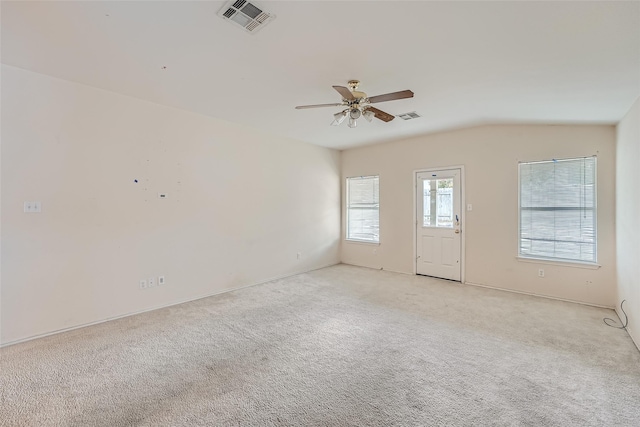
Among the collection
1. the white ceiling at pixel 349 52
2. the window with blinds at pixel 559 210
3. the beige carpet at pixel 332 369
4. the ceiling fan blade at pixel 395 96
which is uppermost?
the white ceiling at pixel 349 52

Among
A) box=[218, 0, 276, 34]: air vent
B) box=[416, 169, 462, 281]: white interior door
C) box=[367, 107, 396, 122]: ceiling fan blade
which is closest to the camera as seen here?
box=[218, 0, 276, 34]: air vent

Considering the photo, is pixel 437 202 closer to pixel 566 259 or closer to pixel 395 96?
pixel 566 259

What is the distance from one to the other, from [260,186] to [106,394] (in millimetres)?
3423

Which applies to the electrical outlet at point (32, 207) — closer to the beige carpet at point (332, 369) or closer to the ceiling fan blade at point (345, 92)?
the beige carpet at point (332, 369)

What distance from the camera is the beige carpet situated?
6.03 ft

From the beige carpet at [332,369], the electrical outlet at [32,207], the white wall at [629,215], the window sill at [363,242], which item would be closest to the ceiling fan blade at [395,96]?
the white wall at [629,215]

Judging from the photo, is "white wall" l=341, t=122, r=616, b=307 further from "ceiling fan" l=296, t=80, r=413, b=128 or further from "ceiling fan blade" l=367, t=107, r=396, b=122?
"ceiling fan" l=296, t=80, r=413, b=128

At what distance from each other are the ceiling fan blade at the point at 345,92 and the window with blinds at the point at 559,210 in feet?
10.5

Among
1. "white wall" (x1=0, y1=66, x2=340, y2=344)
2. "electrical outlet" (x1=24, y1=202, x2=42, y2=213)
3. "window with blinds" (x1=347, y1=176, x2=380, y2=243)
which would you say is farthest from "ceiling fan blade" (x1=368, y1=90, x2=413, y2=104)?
"electrical outlet" (x1=24, y1=202, x2=42, y2=213)

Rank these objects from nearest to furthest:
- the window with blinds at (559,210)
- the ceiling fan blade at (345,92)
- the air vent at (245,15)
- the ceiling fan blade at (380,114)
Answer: the air vent at (245,15) → the ceiling fan blade at (345,92) → the ceiling fan blade at (380,114) → the window with blinds at (559,210)

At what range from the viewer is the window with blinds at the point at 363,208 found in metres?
6.10

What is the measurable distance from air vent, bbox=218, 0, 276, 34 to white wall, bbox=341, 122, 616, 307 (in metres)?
4.05

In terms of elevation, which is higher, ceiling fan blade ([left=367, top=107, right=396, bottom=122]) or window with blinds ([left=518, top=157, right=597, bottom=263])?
ceiling fan blade ([left=367, top=107, right=396, bottom=122])

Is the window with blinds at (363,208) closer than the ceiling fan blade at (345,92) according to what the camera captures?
No
